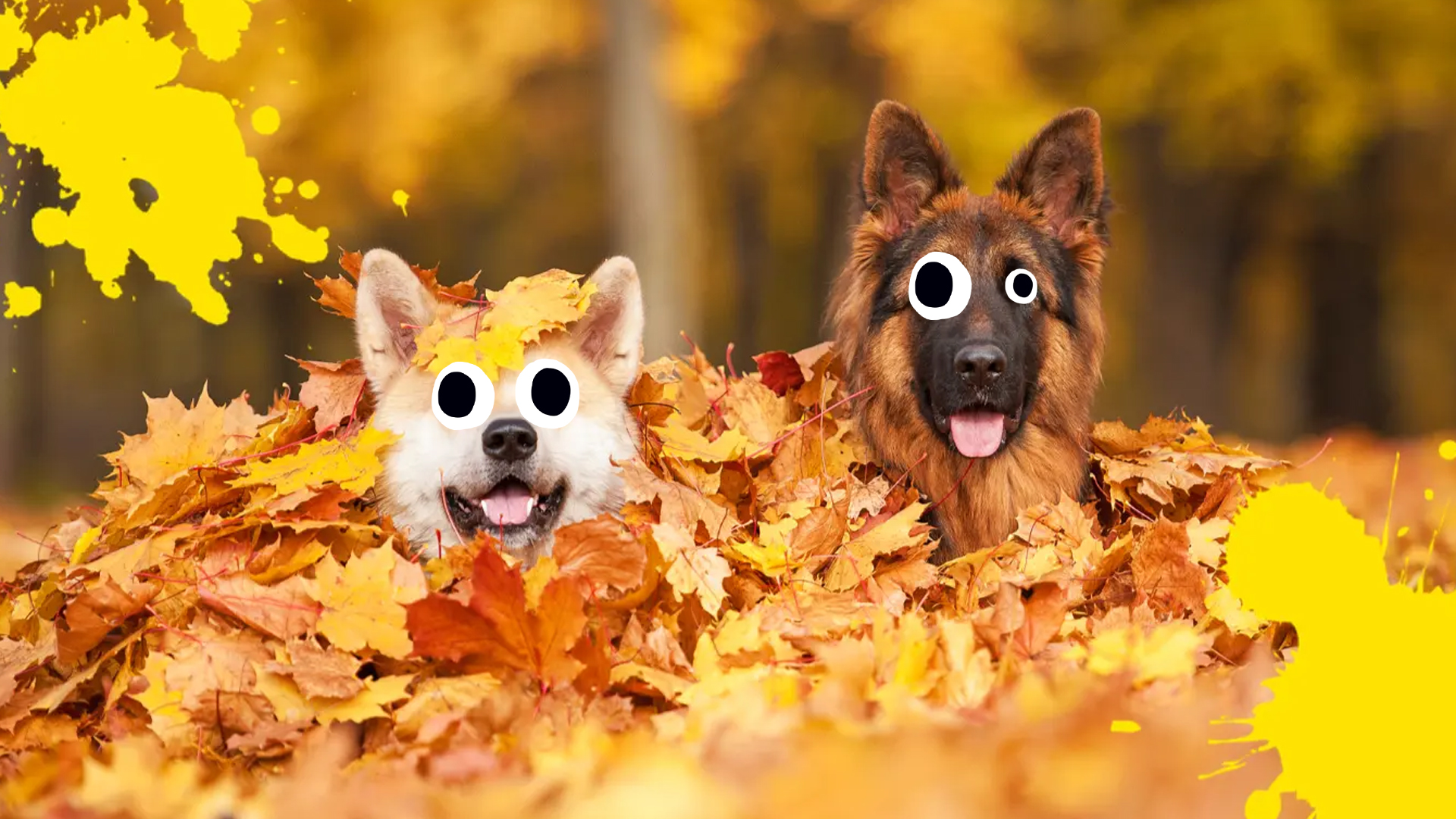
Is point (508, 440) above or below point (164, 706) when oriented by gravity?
above

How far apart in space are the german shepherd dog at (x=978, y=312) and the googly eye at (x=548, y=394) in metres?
1.18

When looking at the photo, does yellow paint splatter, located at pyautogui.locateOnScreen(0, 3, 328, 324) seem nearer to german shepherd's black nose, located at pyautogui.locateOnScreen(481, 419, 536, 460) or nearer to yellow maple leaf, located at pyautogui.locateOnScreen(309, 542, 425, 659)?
german shepherd's black nose, located at pyautogui.locateOnScreen(481, 419, 536, 460)

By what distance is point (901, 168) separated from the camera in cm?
450

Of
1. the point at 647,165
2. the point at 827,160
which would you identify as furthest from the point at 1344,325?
the point at 647,165

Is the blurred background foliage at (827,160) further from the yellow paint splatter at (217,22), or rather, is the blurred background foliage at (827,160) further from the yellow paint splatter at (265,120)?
the yellow paint splatter at (265,120)

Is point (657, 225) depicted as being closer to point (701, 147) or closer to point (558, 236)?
point (701, 147)

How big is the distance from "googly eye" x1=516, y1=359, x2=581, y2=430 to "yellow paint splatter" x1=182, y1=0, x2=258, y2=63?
63.2 inches

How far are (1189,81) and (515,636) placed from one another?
39.7 feet

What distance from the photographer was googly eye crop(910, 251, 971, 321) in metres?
4.28

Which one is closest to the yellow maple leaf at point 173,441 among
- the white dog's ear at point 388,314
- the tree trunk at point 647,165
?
the white dog's ear at point 388,314

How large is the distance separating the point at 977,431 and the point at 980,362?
29cm

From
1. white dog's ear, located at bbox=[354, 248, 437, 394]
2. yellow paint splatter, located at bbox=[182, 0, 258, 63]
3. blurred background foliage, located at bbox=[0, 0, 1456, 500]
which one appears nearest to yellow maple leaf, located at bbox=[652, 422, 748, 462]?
white dog's ear, located at bbox=[354, 248, 437, 394]

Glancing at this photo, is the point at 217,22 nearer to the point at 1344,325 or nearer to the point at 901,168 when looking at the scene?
the point at 901,168

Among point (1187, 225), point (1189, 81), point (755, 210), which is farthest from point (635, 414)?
point (755, 210)
